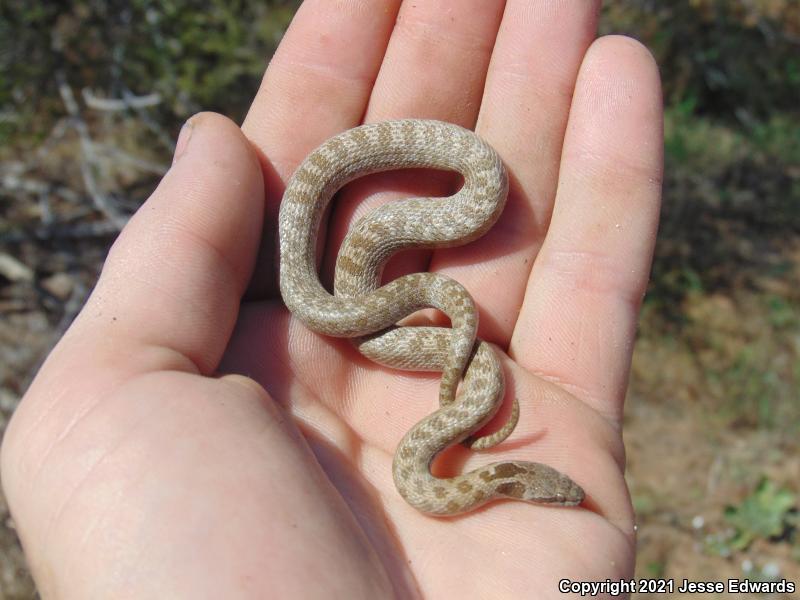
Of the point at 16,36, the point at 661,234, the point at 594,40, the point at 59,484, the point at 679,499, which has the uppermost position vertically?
the point at 594,40

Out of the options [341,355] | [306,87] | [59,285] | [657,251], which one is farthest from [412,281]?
[657,251]

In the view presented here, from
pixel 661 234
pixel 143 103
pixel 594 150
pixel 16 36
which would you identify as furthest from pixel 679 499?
pixel 16 36

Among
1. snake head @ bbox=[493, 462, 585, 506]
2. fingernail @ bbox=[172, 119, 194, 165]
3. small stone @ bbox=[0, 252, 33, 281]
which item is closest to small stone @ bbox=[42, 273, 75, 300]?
small stone @ bbox=[0, 252, 33, 281]

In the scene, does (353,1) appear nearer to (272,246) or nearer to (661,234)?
→ (272,246)

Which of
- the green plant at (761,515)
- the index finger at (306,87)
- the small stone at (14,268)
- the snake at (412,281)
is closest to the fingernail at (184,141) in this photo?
the index finger at (306,87)

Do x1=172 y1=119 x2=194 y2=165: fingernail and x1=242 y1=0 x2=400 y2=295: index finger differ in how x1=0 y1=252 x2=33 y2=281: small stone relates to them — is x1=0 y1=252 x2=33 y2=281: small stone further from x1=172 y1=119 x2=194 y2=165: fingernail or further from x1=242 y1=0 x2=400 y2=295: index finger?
x1=172 y1=119 x2=194 y2=165: fingernail
